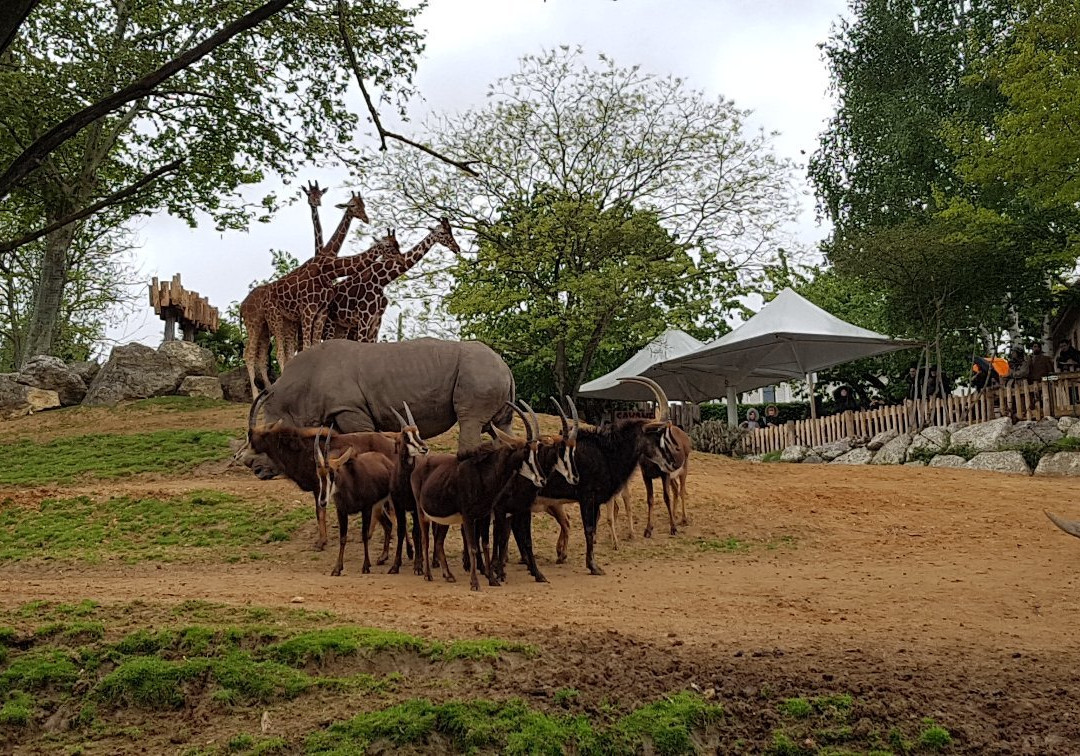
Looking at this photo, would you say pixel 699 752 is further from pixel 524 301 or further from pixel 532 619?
pixel 524 301

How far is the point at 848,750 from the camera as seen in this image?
491 centimetres

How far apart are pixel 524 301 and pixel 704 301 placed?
4.87 meters

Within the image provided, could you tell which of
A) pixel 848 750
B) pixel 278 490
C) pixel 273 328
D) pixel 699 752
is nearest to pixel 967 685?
pixel 848 750

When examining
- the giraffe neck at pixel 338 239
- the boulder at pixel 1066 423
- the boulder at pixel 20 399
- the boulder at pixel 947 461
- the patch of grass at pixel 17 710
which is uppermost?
the giraffe neck at pixel 338 239

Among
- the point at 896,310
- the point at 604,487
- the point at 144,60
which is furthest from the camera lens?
the point at 896,310

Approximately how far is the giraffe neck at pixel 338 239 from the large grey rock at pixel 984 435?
13635 mm

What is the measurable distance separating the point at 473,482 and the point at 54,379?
711 inches

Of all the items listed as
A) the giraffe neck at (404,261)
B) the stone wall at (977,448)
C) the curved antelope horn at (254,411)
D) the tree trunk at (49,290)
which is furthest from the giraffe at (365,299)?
the tree trunk at (49,290)

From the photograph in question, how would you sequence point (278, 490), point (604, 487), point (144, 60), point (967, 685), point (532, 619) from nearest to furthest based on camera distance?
point (967, 685) → point (532, 619) → point (604, 487) → point (278, 490) → point (144, 60)

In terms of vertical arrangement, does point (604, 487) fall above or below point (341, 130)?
below

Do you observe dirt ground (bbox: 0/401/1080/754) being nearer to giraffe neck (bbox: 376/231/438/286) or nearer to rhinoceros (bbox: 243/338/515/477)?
rhinoceros (bbox: 243/338/515/477)

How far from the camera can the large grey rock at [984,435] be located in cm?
1981

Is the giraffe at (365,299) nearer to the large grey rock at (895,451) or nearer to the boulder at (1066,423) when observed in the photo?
the large grey rock at (895,451)

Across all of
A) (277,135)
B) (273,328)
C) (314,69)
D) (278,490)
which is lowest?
(278,490)
